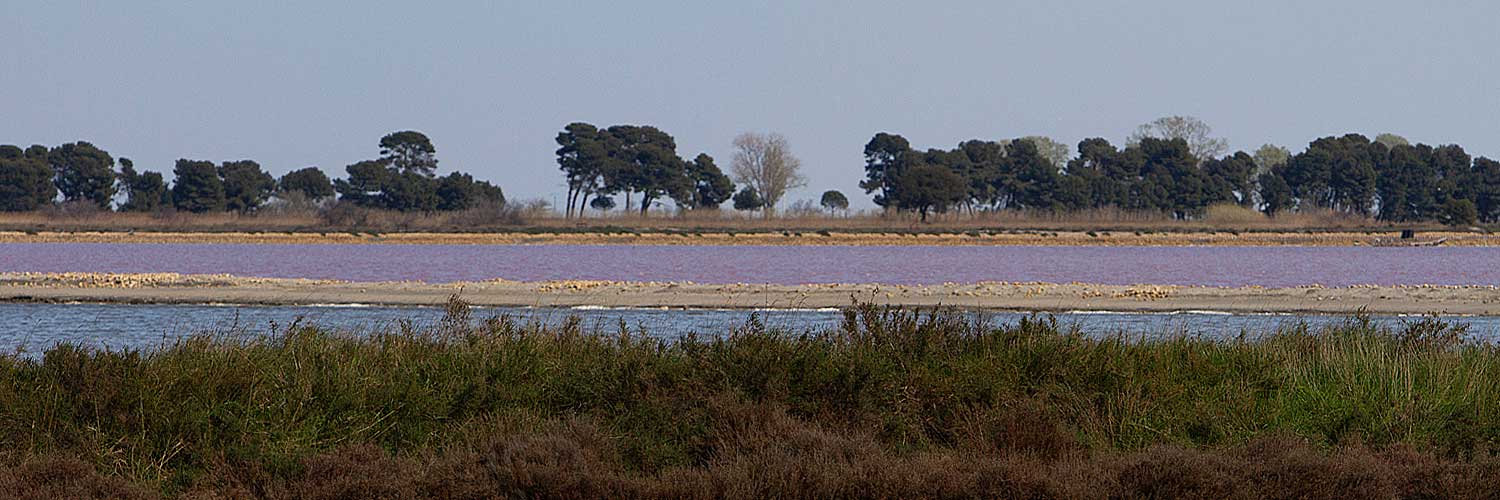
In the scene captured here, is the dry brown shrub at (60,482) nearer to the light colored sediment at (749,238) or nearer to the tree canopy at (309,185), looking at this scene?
the light colored sediment at (749,238)

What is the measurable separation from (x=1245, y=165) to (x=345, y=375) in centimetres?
10239

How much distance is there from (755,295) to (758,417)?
19.5 metres

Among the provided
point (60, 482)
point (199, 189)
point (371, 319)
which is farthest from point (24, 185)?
point (60, 482)

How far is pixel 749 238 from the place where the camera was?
7106 centimetres

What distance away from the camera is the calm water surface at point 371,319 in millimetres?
19984

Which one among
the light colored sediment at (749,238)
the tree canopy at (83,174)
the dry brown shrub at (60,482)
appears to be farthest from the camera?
the tree canopy at (83,174)

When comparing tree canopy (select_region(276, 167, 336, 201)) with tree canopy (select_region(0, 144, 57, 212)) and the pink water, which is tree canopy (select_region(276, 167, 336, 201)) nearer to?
tree canopy (select_region(0, 144, 57, 212))

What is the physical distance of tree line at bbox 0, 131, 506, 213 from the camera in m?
94.1

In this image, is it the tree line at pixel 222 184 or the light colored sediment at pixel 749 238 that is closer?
the light colored sediment at pixel 749 238

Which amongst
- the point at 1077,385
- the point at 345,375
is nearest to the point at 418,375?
the point at 345,375

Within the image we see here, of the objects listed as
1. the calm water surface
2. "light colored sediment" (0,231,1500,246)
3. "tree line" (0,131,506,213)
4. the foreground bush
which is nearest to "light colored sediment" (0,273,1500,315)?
the calm water surface

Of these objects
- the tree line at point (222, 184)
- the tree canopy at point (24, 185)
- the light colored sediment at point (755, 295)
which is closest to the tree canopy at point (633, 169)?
the tree line at point (222, 184)

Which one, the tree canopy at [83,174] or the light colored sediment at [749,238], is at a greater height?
the tree canopy at [83,174]

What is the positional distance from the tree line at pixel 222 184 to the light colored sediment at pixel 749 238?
1922 centimetres
